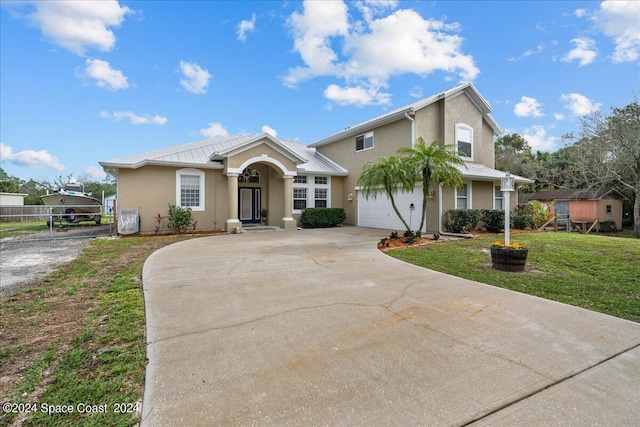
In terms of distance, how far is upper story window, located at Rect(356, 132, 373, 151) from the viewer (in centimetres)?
1719

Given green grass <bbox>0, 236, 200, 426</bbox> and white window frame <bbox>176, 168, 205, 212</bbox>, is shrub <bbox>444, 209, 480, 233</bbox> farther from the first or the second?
green grass <bbox>0, 236, 200, 426</bbox>

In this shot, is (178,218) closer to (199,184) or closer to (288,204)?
(199,184)

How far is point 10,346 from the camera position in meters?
3.24

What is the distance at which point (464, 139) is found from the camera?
52.7 ft

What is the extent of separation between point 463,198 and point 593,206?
17934mm

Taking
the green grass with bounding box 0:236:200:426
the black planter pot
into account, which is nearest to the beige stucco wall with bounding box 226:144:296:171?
the green grass with bounding box 0:236:200:426

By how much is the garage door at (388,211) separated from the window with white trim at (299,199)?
3.36 metres

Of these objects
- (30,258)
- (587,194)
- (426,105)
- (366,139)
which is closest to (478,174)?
(426,105)

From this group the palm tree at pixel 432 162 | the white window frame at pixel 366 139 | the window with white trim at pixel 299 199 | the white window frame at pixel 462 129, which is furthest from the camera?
the window with white trim at pixel 299 199

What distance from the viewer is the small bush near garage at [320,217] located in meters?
16.9

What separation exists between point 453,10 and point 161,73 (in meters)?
14.4

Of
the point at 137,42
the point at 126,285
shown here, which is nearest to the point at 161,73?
the point at 137,42

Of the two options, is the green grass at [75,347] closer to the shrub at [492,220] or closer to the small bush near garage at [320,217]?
the small bush near garage at [320,217]

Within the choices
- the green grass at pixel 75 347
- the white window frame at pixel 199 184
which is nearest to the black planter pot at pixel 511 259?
the green grass at pixel 75 347
